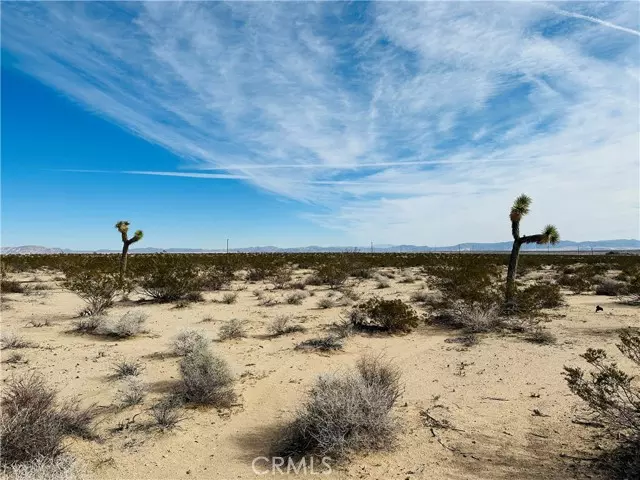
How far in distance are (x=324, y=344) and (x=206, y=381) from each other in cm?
367

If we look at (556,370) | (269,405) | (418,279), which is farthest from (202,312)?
(418,279)

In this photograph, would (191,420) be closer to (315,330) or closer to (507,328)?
(315,330)

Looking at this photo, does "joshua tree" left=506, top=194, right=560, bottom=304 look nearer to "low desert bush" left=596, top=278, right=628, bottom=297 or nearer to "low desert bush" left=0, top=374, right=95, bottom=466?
"low desert bush" left=596, top=278, right=628, bottom=297

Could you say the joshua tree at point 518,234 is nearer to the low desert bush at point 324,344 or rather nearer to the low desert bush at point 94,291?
the low desert bush at point 324,344

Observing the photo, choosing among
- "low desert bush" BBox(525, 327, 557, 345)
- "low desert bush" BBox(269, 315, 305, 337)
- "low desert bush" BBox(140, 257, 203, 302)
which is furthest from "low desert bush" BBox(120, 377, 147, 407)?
"low desert bush" BBox(140, 257, 203, 302)

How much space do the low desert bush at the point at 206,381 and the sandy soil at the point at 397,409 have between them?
238 millimetres

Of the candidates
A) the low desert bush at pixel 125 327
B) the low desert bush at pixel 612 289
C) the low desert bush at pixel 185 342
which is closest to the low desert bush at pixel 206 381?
the low desert bush at pixel 185 342

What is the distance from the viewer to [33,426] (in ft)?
14.7

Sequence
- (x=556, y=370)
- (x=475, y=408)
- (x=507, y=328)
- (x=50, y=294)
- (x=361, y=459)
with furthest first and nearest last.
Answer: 1. (x=50, y=294)
2. (x=507, y=328)
3. (x=556, y=370)
4. (x=475, y=408)
5. (x=361, y=459)

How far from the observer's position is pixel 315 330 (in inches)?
455

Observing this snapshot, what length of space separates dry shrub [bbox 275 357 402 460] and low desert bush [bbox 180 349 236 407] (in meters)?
1.46

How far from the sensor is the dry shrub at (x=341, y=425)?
4926 mm

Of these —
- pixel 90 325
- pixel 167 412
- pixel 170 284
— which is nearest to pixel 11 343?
pixel 90 325

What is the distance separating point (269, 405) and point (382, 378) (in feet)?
5.84
